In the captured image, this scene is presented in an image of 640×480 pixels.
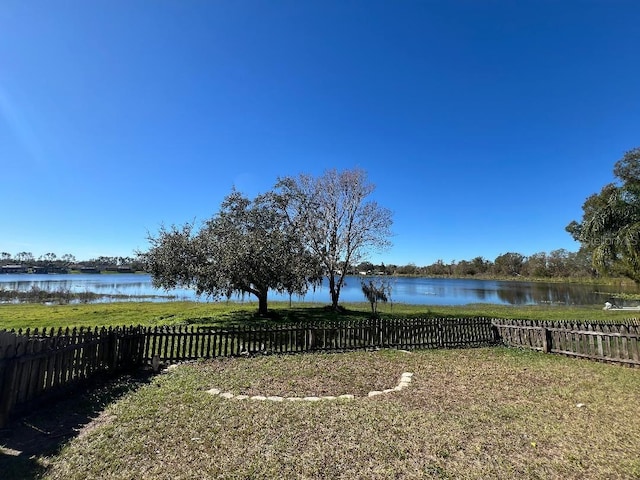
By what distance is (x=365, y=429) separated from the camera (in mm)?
4988

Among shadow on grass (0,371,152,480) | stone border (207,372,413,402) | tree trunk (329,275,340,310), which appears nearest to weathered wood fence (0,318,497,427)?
shadow on grass (0,371,152,480)

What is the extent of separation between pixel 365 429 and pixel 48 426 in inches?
191

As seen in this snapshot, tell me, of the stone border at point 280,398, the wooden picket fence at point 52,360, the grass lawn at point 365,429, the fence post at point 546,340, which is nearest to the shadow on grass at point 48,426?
the grass lawn at point 365,429

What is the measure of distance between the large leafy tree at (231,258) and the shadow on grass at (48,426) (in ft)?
29.3

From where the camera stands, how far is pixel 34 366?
227 inches

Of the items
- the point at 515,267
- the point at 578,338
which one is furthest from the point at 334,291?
the point at 515,267

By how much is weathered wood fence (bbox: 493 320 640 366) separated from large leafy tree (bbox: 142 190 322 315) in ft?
33.3

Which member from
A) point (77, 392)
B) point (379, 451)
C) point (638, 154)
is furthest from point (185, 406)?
point (638, 154)

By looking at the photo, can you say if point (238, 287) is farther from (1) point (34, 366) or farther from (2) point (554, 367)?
(2) point (554, 367)

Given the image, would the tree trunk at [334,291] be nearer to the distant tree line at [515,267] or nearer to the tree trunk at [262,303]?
the tree trunk at [262,303]

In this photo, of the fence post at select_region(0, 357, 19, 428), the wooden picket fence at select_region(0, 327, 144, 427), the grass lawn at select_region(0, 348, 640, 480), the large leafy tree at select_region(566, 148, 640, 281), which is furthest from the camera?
the large leafy tree at select_region(566, 148, 640, 281)

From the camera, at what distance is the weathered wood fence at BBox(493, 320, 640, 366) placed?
909cm

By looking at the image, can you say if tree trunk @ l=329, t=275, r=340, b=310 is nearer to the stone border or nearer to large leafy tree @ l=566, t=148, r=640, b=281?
large leafy tree @ l=566, t=148, r=640, b=281

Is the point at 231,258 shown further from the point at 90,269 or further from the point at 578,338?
the point at 90,269
